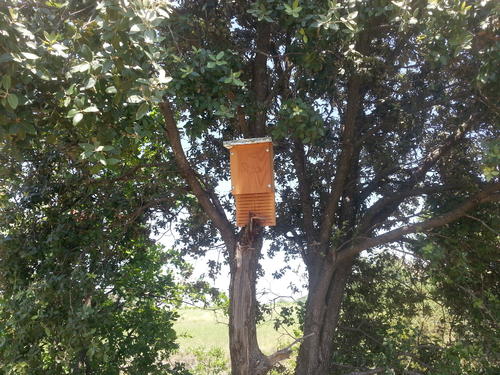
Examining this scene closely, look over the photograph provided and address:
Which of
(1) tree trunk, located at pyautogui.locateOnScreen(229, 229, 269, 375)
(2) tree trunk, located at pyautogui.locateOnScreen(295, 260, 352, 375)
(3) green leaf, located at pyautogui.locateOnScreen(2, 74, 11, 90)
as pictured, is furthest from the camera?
(2) tree trunk, located at pyautogui.locateOnScreen(295, 260, 352, 375)

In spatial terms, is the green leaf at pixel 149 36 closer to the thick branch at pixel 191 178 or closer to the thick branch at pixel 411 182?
the thick branch at pixel 191 178

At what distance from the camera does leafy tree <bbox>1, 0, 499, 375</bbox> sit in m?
2.96

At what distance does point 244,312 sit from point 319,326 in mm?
1357

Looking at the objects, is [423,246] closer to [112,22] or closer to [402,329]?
[402,329]

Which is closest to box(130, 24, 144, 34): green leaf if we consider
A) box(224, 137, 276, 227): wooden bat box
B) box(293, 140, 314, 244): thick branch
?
box(224, 137, 276, 227): wooden bat box

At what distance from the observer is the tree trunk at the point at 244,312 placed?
3775 mm

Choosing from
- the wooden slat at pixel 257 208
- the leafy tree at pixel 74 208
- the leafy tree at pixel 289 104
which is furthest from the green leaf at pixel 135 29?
the wooden slat at pixel 257 208

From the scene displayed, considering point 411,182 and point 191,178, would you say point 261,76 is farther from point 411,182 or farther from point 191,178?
point 411,182

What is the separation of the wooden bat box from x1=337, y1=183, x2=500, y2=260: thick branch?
1.30m

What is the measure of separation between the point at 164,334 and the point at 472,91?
4527mm

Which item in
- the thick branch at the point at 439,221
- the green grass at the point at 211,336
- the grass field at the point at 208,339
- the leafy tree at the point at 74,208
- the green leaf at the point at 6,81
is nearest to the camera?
the green leaf at the point at 6,81

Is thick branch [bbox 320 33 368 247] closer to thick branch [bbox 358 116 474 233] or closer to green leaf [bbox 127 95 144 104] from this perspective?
A: thick branch [bbox 358 116 474 233]

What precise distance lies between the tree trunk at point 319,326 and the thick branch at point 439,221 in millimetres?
442

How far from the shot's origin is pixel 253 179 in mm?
3908
